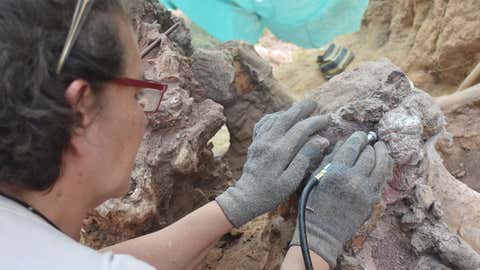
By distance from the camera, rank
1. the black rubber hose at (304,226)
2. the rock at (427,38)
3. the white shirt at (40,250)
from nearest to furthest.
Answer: the white shirt at (40,250) → the black rubber hose at (304,226) → the rock at (427,38)

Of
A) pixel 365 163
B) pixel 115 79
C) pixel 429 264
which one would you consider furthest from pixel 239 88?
pixel 115 79

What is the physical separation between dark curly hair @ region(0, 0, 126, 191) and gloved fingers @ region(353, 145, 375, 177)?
2.26ft

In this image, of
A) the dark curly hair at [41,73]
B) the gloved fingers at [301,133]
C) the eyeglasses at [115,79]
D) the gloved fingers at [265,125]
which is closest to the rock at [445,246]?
the gloved fingers at [301,133]

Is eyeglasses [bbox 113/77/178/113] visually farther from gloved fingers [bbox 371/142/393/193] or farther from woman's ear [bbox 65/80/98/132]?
gloved fingers [bbox 371/142/393/193]

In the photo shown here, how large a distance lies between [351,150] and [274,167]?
21cm

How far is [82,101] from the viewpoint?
850mm

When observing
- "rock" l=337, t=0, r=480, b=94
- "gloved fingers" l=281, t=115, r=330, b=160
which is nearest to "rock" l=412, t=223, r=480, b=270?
"gloved fingers" l=281, t=115, r=330, b=160

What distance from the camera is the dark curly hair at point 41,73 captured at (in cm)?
78

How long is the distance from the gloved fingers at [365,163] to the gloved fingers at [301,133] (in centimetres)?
16

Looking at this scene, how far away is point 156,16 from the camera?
2137 mm

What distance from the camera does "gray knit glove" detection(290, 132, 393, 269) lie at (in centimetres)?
127

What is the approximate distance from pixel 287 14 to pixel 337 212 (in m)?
2.79

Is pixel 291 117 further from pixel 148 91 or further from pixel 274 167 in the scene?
pixel 148 91

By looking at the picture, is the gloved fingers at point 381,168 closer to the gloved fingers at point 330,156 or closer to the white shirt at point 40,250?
the gloved fingers at point 330,156
